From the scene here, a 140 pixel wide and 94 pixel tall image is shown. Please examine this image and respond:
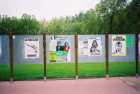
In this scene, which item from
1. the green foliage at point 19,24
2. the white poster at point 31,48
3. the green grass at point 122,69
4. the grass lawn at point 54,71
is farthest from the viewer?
the green foliage at point 19,24

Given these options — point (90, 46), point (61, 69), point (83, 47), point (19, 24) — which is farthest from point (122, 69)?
point (19, 24)

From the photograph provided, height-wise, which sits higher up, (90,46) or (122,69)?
(90,46)

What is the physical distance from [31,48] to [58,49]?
4.52 feet

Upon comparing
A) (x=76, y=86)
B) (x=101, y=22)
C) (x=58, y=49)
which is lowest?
(x=76, y=86)

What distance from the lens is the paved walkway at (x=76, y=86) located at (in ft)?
37.5

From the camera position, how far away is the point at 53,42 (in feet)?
50.0

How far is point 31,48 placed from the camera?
15070 millimetres

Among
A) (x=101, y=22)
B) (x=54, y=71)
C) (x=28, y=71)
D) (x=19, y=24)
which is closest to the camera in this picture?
(x=28, y=71)

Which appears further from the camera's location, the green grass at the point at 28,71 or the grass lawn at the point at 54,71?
the grass lawn at the point at 54,71

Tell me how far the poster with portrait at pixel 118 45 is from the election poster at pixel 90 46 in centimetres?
74

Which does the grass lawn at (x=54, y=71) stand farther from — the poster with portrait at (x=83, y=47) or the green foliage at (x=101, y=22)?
the green foliage at (x=101, y=22)

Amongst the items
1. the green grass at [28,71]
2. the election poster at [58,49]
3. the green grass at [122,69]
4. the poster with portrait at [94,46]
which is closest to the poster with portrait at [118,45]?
the poster with portrait at [94,46]

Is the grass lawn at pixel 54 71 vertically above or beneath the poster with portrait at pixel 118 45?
beneath

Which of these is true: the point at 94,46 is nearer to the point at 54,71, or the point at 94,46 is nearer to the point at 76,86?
the point at 54,71
